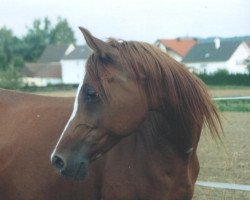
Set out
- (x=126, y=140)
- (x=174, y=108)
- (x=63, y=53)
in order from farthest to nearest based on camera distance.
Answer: (x=63, y=53)
(x=126, y=140)
(x=174, y=108)

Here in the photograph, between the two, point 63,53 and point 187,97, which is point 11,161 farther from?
point 63,53

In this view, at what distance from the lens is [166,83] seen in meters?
3.55

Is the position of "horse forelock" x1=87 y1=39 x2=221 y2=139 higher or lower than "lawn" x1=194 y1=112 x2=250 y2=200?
higher

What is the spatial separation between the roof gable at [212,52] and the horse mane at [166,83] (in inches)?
2934

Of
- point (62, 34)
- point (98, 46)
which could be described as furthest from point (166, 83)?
point (62, 34)

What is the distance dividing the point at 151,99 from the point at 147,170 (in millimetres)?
611

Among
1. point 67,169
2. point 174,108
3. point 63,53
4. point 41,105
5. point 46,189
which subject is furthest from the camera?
point 63,53

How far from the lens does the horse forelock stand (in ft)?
11.1

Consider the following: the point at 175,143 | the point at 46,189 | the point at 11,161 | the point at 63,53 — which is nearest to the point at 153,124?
the point at 175,143

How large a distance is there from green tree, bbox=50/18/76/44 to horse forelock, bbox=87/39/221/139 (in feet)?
329

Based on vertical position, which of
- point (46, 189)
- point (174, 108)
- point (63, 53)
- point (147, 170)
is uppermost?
point (174, 108)

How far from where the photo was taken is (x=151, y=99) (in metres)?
3.48

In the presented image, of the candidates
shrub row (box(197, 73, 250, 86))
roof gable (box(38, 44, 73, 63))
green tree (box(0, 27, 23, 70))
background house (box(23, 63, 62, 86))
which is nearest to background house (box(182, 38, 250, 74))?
background house (box(23, 63, 62, 86))

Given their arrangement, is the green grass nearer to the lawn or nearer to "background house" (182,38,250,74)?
the lawn
